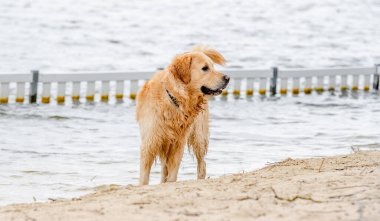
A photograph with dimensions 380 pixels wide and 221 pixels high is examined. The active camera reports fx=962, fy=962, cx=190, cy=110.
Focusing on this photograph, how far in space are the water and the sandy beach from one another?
7.98 feet

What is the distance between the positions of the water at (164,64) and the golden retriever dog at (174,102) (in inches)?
62.9

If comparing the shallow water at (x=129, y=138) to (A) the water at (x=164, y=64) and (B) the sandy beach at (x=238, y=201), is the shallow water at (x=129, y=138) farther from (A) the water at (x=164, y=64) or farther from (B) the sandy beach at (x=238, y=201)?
(B) the sandy beach at (x=238, y=201)

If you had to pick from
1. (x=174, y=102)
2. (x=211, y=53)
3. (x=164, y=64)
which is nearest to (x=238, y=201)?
(x=174, y=102)

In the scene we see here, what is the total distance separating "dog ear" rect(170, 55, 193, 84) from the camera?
8.57 meters

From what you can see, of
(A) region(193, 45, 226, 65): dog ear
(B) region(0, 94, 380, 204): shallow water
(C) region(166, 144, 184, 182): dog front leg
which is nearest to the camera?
(C) region(166, 144, 184, 182): dog front leg

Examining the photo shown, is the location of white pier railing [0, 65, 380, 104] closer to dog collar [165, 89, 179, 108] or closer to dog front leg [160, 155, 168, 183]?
dog front leg [160, 155, 168, 183]

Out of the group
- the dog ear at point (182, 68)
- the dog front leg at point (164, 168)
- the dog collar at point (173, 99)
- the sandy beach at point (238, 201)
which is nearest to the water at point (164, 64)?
the dog front leg at point (164, 168)

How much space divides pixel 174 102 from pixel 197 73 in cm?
33

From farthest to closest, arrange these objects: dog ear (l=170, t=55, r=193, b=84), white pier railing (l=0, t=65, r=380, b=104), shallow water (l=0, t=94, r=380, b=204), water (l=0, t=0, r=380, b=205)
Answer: white pier railing (l=0, t=65, r=380, b=104) → water (l=0, t=0, r=380, b=205) → shallow water (l=0, t=94, r=380, b=204) → dog ear (l=170, t=55, r=193, b=84)

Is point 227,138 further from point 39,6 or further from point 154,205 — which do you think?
point 39,6

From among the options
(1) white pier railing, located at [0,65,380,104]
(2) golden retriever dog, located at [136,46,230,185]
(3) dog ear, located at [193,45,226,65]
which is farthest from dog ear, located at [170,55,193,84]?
(1) white pier railing, located at [0,65,380,104]

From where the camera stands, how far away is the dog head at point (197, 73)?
8.57 metres

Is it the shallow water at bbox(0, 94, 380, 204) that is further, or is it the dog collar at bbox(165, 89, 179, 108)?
the shallow water at bbox(0, 94, 380, 204)

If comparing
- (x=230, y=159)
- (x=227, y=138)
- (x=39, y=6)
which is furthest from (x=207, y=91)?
(x=39, y=6)
